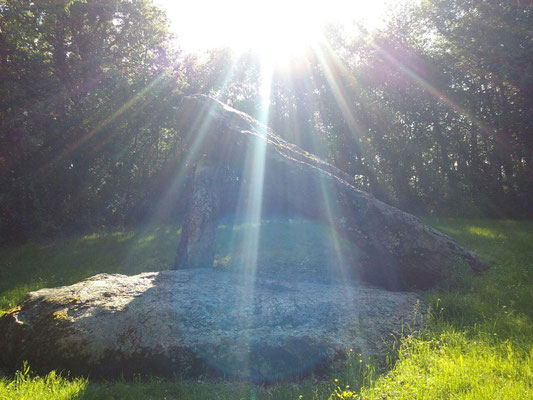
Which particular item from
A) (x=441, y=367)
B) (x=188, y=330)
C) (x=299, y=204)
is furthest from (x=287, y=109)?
(x=441, y=367)

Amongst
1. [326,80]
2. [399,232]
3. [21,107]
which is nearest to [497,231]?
[399,232]

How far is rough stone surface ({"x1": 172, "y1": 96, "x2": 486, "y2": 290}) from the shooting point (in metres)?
7.22

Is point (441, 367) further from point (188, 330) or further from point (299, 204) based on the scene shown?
point (299, 204)

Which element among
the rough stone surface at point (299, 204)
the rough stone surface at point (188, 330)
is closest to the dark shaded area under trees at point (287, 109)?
the rough stone surface at point (299, 204)

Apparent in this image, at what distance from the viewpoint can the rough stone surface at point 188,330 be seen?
455 cm

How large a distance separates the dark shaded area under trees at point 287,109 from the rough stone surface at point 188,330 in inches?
382

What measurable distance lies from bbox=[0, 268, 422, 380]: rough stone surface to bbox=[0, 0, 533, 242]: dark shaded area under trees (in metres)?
9.71

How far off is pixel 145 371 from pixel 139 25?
15.7 meters

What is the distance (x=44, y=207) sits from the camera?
13.9 metres

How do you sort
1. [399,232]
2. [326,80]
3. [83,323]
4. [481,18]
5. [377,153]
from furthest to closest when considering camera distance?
[326,80] < [377,153] < [481,18] < [399,232] < [83,323]

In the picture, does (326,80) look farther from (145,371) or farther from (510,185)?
(145,371)

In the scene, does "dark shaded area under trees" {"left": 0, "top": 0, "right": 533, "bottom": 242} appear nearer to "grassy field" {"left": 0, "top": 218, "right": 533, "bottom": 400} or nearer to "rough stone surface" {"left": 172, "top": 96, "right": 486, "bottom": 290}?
"grassy field" {"left": 0, "top": 218, "right": 533, "bottom": 400}

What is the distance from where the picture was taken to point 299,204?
8266 millimetres

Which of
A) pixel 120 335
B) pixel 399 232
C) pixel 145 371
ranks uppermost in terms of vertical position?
pixel 399 232
